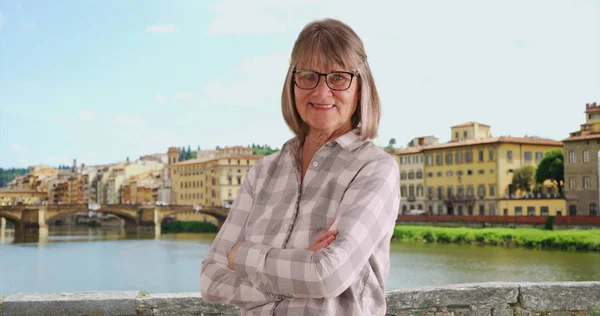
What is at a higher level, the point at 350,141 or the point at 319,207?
the point at 350,141

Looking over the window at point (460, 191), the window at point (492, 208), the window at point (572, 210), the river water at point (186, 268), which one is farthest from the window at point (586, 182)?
the window at point (460, 191)

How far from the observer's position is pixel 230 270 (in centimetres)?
151

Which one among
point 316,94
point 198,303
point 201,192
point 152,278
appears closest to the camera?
point 316,94

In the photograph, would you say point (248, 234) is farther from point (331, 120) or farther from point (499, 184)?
point (499, 184)

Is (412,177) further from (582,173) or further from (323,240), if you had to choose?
(323,240)

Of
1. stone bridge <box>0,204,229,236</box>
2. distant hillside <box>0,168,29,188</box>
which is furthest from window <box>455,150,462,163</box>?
distant hillside <box>0,168,29,188</box>

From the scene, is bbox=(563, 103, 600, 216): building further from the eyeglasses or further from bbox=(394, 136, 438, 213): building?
the eyeglasses

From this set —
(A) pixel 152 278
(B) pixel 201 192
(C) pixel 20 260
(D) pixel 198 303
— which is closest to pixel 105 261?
(C) pixel 20 260

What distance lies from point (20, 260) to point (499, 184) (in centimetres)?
2752

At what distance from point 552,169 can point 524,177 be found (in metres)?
2.93

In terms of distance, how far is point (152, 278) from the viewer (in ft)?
67.9

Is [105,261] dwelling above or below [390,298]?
below

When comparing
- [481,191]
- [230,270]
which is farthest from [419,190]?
[230,270]

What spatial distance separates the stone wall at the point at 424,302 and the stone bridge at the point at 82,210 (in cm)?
4408
